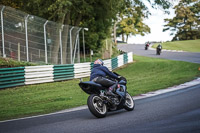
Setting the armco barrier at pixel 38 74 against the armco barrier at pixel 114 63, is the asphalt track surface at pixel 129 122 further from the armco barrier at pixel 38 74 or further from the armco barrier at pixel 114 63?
the armco barrier at pixel 114 63

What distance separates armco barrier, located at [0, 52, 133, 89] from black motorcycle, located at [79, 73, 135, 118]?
30.8 ft

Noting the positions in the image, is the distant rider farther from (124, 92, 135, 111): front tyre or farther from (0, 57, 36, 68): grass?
(0, 57, 36, 68): grass

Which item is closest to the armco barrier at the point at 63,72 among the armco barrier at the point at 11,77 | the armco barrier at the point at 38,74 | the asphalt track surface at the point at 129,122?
the armco barrier at the point at 38,74

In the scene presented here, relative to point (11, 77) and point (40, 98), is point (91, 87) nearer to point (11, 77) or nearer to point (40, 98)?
point (40, 98)

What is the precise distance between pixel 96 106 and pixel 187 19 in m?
89.4

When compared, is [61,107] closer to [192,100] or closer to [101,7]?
[192,100]

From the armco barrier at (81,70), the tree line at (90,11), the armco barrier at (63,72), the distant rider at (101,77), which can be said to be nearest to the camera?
the distant rider at (101,77)

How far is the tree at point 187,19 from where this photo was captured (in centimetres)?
9256

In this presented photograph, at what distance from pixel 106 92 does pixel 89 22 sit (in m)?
24.3

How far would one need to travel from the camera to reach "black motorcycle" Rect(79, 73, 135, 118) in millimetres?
8344

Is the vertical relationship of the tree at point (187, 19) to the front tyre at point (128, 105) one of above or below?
above

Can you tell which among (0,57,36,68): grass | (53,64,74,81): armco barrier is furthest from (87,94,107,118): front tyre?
(53,64,74,81): armco barrier

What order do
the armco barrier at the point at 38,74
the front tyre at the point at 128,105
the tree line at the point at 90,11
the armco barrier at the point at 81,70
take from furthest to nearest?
1. the tree line at the point at 90,11
2. the armco barrier at the point at 81,70
3. the armco barrier at the point at 38,74
4. the front tyre at the point at 128,105

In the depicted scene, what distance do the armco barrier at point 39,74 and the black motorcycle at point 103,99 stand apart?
30.8ft
